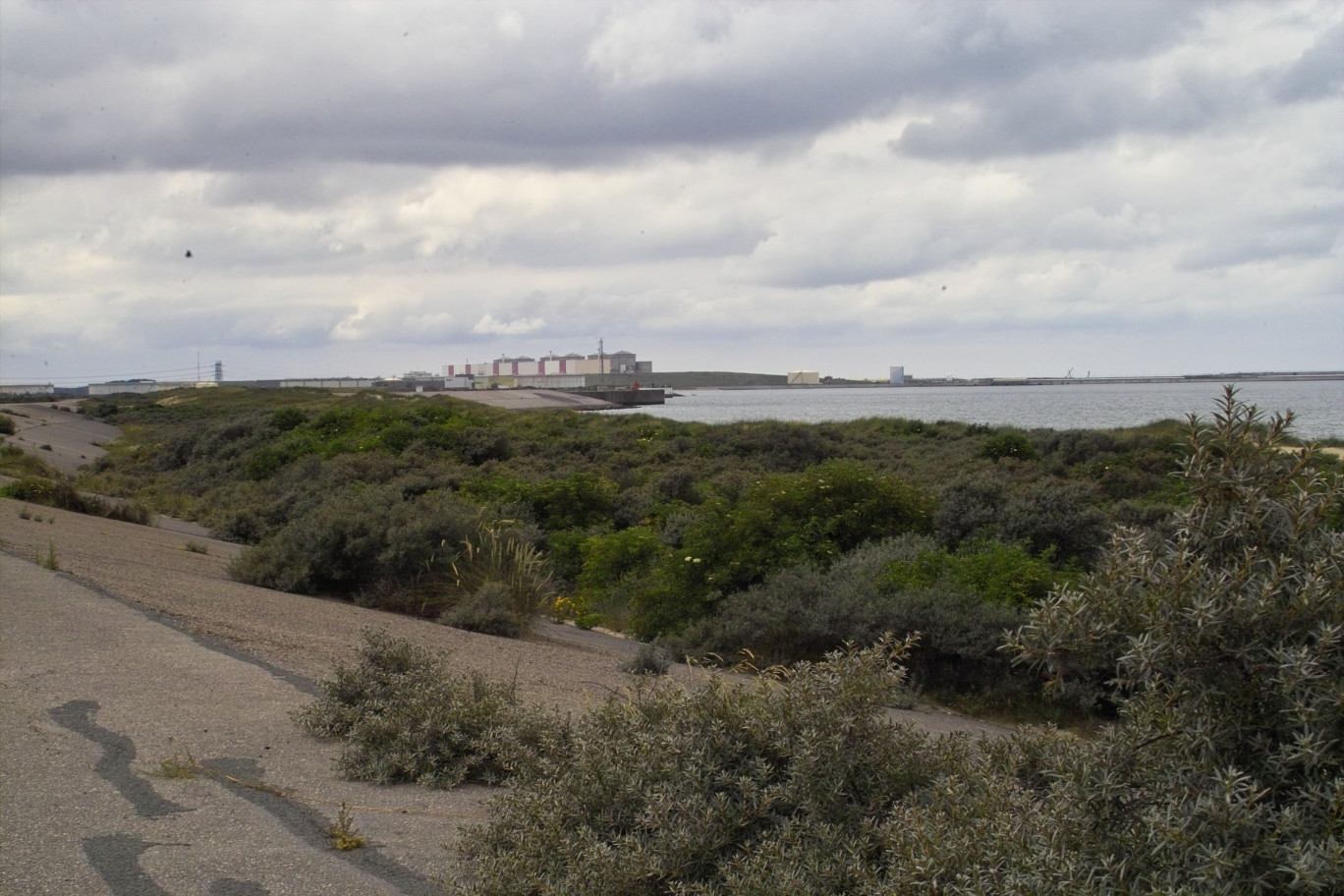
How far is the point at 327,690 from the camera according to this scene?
619 centimetres

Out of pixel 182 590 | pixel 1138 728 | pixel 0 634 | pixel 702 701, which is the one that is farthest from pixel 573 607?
pixel 1138 728

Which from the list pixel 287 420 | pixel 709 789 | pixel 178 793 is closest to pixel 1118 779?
pixel 709 789

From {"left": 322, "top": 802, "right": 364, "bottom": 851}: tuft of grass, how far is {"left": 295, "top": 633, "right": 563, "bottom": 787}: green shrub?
0.66 meters

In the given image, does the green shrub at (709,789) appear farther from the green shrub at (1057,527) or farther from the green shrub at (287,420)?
the green shrub at (287,420)

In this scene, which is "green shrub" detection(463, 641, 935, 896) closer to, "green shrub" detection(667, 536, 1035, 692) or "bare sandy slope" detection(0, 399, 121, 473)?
"green shrub" detection(667, 536, 1035, 692)

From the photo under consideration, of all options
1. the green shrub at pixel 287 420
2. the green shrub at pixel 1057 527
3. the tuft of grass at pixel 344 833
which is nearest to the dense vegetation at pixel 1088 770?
the tuft of grass at pixel 344 833

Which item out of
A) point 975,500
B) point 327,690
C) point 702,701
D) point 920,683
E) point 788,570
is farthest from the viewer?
point 975,500

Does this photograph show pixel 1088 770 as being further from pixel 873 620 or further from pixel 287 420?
pixel 287 420

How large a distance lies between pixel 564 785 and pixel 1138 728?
79.3 inches

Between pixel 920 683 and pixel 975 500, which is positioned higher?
pixel 975 500

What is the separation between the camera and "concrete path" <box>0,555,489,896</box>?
4156 mm

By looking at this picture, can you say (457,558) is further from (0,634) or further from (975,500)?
(975,500)

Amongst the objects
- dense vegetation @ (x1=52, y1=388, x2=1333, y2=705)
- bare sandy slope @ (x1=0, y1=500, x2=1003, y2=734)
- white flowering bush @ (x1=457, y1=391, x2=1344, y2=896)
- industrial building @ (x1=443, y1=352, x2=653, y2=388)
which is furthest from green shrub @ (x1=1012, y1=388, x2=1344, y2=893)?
industrial building @ (x1=443, y1=352, x2=653, y2=388)

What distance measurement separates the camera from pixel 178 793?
16.3 ft
